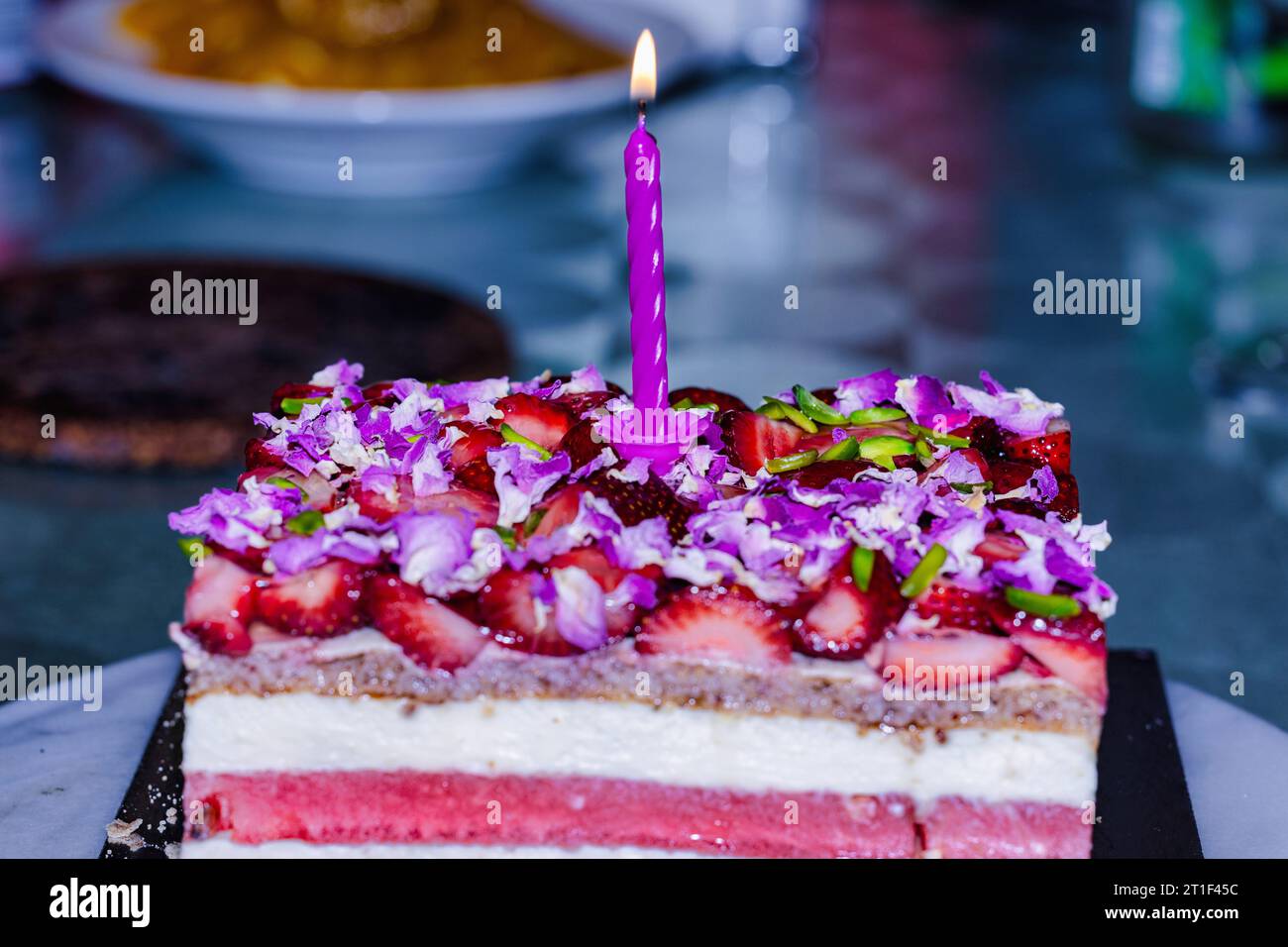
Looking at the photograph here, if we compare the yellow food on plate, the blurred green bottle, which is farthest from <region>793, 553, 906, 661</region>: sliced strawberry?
the blurred green bottle

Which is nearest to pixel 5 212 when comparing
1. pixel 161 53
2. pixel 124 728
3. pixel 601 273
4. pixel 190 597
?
pixel 161 53

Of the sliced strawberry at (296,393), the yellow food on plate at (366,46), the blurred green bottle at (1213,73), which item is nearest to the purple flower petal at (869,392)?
the sliced strawberry at (296,393)

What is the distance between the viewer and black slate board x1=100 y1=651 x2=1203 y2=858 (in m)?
1.57

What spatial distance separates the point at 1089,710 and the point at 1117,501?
4.45 ft

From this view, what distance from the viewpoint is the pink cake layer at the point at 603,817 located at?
1.53m

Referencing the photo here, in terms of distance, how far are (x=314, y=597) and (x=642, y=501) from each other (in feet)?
0.99

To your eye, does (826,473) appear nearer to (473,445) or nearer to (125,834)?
(473,445)

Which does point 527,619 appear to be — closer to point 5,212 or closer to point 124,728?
point 124,728

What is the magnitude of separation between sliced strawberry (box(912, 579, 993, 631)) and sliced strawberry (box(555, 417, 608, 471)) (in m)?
0.35

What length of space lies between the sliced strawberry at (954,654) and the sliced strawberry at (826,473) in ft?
0.57

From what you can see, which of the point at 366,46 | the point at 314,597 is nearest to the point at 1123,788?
the point at 314,597

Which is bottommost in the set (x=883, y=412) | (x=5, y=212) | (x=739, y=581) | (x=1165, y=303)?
(x=739, y=581)

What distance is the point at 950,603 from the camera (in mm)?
1427
